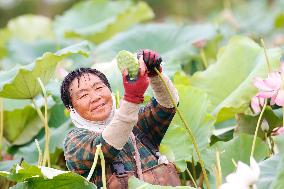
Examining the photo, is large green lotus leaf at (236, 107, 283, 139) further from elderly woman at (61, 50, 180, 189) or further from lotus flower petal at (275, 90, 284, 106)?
elderly woman at (61, 50, 180, 189)

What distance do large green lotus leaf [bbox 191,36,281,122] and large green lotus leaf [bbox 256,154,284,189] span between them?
2.07ft

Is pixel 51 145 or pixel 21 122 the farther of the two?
pixel 21 122

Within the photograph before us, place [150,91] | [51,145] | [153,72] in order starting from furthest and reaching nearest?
[51,145] < [150,91] < [153,72]

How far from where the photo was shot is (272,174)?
1.61m

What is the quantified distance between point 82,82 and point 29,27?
281 centimetres

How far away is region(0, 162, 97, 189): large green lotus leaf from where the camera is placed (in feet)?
5.41

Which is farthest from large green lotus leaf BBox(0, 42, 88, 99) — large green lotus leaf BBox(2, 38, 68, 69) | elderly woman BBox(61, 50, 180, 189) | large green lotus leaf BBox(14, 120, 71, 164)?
large green lotus leaf BBox(2, 38, 68, 69)

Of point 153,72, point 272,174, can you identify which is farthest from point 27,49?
point 272,174

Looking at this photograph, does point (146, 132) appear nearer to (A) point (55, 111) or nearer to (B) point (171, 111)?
(B) point (171, 111)

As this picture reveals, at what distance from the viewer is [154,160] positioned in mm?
1764

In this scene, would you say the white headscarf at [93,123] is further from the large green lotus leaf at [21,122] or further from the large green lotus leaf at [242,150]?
the large green lotus leaf at [21,122]

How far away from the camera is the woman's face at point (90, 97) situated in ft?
5.62

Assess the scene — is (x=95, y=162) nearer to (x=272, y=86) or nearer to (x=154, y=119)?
(x=154, y=119)

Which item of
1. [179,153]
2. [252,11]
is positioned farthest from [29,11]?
[179,153]
